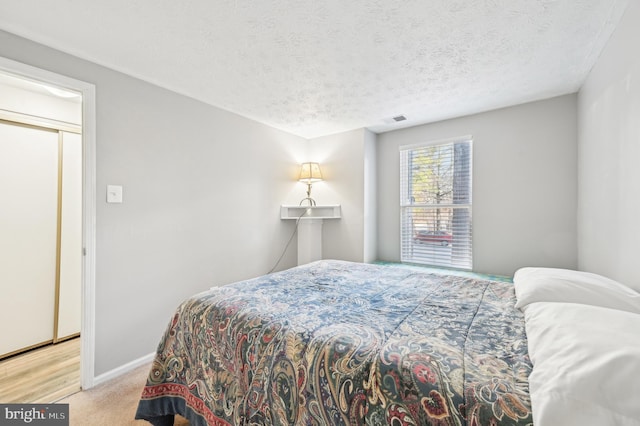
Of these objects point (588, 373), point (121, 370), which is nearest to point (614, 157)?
point (588, 373)

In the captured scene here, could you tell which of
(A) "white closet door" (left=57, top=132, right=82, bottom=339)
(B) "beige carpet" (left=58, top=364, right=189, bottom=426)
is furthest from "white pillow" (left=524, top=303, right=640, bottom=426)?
(A) "white closet door" (left=57, top=132, right=82, bottom=339)

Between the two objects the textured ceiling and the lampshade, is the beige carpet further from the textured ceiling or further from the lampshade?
the lampshade

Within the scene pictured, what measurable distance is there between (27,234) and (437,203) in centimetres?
427

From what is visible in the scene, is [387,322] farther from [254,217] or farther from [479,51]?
[254,217]

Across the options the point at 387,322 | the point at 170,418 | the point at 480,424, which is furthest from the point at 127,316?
the point at 480,424

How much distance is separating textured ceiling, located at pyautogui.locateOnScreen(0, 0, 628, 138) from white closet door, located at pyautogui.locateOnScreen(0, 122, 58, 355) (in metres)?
1.21

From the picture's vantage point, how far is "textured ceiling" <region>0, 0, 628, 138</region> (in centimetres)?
150

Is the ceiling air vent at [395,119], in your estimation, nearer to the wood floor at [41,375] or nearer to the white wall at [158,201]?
the white wall at [158,201]

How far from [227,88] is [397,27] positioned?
1552mm

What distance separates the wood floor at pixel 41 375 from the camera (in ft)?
6.05

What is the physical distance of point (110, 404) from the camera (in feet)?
5.79

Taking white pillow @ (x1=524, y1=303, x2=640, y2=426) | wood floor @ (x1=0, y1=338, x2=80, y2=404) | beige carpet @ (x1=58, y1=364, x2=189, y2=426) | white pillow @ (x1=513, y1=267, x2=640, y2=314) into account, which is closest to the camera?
white pillow @ (x1=524, y1=303, x2=640, y2=426)

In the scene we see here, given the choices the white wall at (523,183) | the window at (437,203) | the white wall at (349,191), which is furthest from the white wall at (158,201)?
the white wall at (523,183)

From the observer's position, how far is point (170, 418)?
1.49 metres
